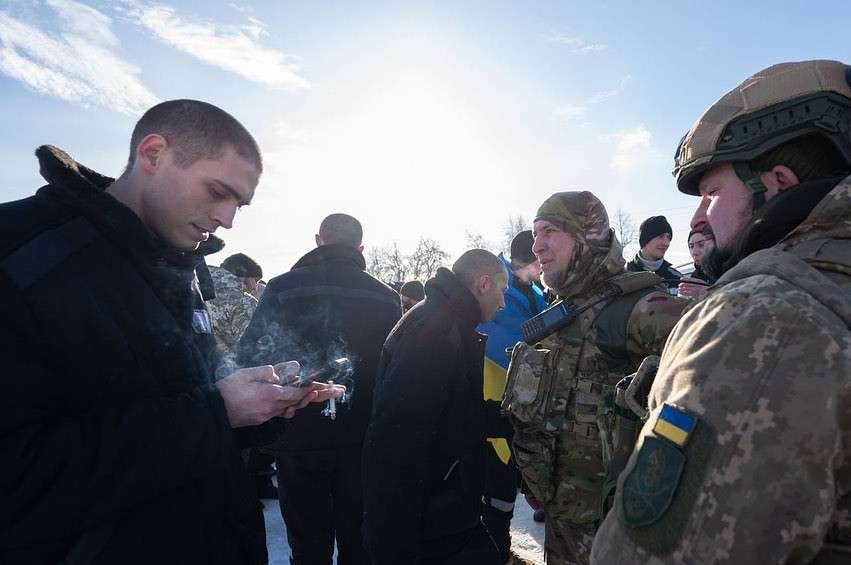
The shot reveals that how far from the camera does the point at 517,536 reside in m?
4.98

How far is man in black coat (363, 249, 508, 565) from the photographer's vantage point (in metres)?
2.71

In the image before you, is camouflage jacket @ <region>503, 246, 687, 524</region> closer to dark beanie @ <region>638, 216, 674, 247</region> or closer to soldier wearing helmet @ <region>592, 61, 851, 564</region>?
soldier wearing helmet @ <region>592, 61, 851, 564</region>

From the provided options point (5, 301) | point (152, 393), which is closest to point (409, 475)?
point (152, 393)

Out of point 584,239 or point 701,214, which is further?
point 584,239

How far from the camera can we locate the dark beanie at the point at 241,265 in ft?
24.8

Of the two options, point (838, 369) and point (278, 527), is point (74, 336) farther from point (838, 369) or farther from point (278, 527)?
point (278, 527)

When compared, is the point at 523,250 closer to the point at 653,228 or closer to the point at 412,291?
the point at 653,228

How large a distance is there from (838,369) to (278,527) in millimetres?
5480

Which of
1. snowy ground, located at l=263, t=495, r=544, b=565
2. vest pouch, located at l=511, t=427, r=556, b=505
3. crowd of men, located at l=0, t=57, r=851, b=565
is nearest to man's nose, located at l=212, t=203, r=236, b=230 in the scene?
crowd of men, located at l=0, t=57, r=851, b=565

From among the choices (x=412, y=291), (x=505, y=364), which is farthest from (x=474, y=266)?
(x=412, y=291)

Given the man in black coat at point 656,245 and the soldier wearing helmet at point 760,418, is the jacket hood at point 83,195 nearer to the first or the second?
the soldier wearing helmet at point 760,418

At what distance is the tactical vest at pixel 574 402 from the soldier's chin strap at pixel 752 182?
1.33 metres

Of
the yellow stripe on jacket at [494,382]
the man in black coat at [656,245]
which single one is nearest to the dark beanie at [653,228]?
the man in black coat at [656,245]

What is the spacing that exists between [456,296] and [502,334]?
5.78 ft
